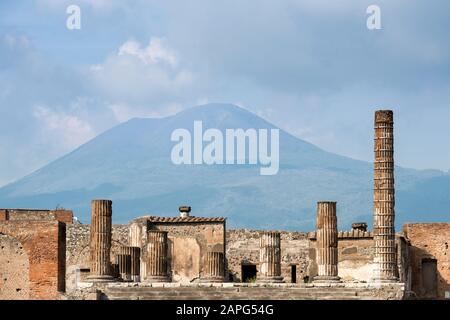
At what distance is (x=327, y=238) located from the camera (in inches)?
1436

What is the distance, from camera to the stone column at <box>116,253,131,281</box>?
127ft

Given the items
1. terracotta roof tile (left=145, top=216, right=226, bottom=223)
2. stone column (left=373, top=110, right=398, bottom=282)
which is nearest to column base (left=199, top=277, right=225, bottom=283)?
stone column (left=373, top=110, right=398, bottom=282)

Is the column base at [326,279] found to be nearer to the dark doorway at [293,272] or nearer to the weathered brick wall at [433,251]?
the dark doorway at [293,272]

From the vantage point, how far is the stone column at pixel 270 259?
36.9 m

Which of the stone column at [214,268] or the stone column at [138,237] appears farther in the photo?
the stone column at [138,237]

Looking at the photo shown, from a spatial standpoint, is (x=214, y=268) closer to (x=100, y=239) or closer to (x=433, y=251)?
(x=100, y=239)

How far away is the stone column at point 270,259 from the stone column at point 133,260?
3719 mm

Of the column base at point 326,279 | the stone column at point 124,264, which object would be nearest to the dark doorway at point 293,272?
the stone column at point 124,264

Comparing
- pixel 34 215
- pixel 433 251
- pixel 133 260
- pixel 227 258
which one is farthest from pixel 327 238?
pixel 34 215

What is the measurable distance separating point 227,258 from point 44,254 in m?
8.34

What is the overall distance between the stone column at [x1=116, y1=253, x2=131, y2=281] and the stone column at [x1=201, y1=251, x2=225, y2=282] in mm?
2493
